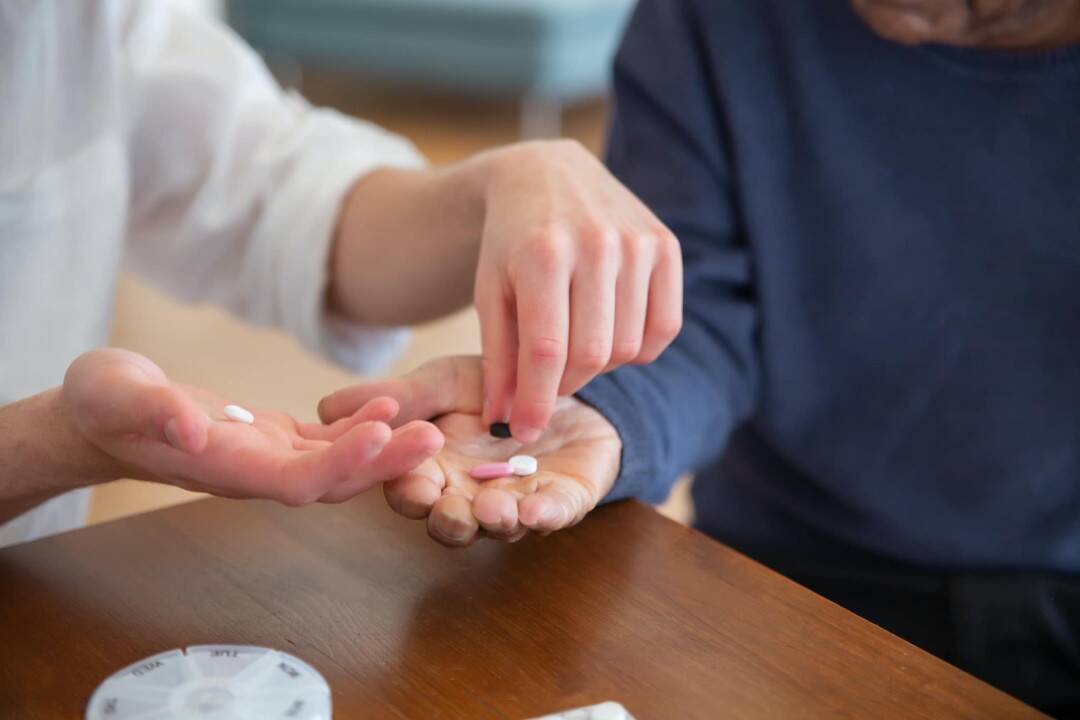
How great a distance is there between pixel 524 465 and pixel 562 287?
94mm

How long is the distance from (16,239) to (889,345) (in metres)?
0.64

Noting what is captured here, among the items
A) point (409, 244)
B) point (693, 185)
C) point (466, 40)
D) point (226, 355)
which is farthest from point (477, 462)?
point (466, 40)

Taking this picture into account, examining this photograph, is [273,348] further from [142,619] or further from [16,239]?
[142,619]

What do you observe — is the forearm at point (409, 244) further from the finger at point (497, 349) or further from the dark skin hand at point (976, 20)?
the dark skin hand at point (976, 20)

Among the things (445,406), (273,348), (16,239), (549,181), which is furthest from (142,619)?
(273,348)

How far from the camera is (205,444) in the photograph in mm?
460

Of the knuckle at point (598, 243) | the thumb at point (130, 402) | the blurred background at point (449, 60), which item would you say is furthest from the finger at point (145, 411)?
the blurred background at point (449, 60)

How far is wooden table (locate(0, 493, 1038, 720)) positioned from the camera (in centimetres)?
47

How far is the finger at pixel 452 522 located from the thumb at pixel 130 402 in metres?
0.12

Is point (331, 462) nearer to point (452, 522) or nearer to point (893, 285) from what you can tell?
point (452, 522)

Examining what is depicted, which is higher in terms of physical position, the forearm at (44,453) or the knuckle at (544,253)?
the knuckle at (544,253)

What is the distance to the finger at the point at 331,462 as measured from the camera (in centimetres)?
46

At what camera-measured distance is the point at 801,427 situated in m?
0.89

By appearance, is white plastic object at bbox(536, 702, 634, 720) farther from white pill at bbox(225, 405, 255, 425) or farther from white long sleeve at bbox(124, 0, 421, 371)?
white long sleeve at bbox(124, 0, 421, 371)
